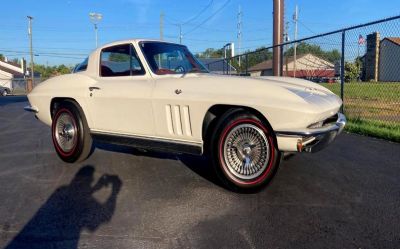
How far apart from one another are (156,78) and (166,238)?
2197 millimetres

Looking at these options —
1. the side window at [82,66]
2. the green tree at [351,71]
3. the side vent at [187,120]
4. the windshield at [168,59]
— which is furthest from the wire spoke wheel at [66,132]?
the green tree at [351,71]

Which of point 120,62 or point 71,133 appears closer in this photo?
point 120,62

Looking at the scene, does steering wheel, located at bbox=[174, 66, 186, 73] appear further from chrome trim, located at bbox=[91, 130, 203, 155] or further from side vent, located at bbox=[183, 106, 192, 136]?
chrome trim, located at bbox=[91, 130, 203, 155]

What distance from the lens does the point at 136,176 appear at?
15.3 ft

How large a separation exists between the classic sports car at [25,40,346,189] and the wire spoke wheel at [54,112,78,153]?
15 mm

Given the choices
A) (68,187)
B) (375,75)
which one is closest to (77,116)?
(68,187)

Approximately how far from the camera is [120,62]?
5.07 metres

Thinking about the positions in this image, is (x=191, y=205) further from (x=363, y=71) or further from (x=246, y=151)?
(x=363, y=71)

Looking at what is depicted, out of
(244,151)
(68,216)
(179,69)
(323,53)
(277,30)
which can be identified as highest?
(277,30)

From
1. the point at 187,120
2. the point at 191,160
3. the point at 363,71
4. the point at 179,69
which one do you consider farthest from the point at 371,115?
the point at 187,120

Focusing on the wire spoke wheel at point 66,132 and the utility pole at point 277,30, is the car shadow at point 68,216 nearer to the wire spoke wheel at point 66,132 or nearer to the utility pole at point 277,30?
the wire spoke wheel at point 66,132

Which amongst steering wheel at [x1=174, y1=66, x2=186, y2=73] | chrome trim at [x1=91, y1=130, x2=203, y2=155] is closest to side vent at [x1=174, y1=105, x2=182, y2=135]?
chrome trim at [x1=91, y1=130, x2=203, y2=155]

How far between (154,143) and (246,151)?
119 cm

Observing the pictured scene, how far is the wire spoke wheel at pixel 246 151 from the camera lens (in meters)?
3.83
